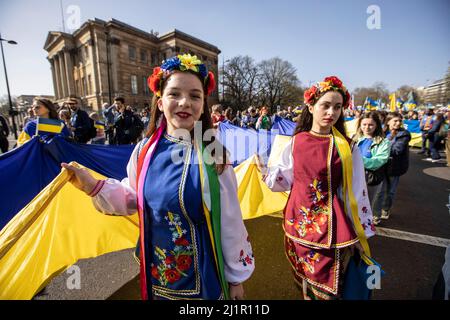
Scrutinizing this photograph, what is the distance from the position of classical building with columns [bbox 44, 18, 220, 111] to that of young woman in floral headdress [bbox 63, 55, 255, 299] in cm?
3479

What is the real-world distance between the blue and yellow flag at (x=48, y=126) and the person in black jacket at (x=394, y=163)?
578 centimetres

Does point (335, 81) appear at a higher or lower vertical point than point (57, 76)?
lower

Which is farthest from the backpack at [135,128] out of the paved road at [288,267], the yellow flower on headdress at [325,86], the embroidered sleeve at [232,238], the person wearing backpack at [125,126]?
the embroidered sleeve at [232,238]

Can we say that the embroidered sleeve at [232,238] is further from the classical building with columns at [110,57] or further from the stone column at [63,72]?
the stone column at [63,72]

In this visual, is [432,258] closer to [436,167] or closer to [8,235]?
[8,235]

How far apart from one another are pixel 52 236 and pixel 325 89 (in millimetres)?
2648

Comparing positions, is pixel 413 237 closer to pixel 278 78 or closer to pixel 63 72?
pixel 278 78

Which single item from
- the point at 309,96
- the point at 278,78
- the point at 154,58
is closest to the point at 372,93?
the point at 278,78

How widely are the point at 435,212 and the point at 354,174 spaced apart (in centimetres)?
425

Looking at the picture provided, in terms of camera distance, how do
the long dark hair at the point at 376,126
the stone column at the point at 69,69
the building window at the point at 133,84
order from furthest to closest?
the stone column at the point at 69,69
the building window at the point at 133,84
the long dark hair at the point at 376,126

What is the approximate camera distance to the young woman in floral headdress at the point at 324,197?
188 cm

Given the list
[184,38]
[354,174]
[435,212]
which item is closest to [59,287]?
[354,174]

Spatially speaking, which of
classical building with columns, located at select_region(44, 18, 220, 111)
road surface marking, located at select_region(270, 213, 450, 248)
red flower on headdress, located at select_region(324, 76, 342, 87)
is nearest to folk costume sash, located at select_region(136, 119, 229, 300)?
red flower on headdress, located at select_region(324, 76, 342, 87)

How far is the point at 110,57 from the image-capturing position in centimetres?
3762
